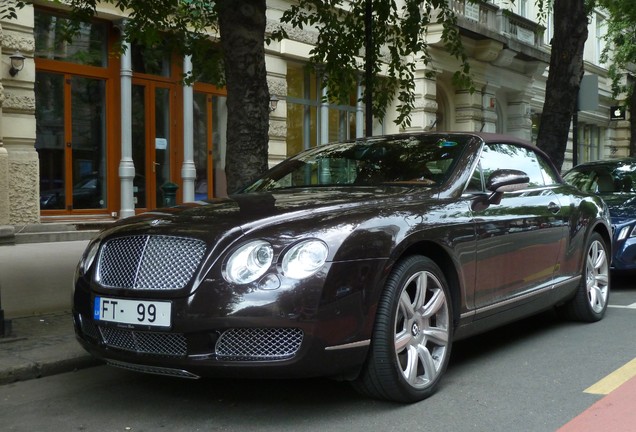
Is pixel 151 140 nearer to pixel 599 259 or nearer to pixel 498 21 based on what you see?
pixel 599 259

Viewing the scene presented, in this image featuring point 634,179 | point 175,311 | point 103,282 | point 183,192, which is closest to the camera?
point 175,311

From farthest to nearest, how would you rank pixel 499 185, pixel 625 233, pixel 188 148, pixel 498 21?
pixel 498 21
pixel 188 148
pixel 625 233
pixel 499 185

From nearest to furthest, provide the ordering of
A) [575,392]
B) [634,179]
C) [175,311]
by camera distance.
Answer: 1. [175,311]
2. [575,392]
3. [634,179]

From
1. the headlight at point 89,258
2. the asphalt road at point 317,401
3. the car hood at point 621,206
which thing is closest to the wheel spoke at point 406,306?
the asphalt road at point 317,401

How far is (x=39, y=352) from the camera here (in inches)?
196

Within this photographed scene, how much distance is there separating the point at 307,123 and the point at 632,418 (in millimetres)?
13955

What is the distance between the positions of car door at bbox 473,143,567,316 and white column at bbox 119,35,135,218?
8.90m

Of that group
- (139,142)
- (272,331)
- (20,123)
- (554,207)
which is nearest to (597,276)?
(554,207)

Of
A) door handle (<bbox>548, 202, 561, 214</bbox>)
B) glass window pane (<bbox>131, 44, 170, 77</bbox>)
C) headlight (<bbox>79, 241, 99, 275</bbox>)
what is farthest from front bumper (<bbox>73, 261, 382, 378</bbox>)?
glass window pane (<bbox>131, 44, 170, 77</bbox>)

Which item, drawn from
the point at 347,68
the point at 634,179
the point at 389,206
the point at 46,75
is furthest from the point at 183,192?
the point at 389,206

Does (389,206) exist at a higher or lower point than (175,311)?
higher

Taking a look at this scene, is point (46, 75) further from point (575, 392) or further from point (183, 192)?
point (575, 392)

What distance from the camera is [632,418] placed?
3723mm

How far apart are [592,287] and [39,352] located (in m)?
4.46
